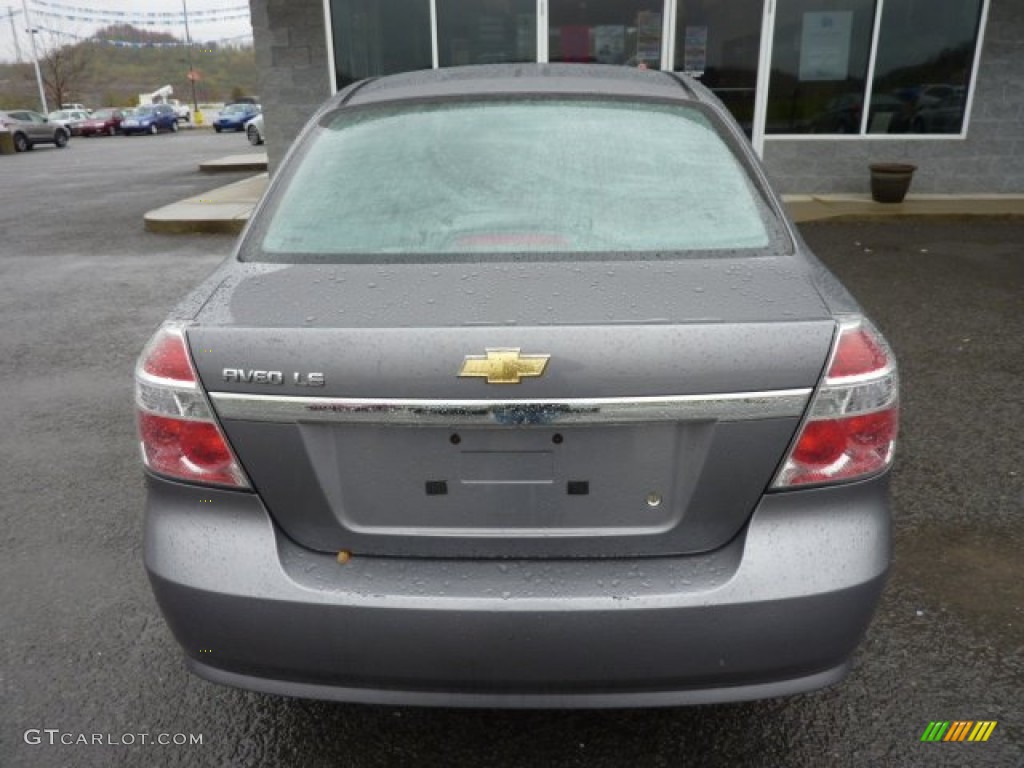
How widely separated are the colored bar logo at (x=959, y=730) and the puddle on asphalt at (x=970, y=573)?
433mm

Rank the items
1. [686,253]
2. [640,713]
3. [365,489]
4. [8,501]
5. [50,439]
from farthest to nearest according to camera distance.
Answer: [50,439]
[8,501]
[640,713]
[686,253]
[365,489]

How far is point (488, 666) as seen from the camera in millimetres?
1776

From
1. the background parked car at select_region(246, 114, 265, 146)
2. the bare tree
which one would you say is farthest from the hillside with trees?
the background parked car at select_region(246, 114, 265, 146)

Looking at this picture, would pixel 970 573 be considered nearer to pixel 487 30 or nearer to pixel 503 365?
pixel 503 365

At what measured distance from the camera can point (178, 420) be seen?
1841 millimetres

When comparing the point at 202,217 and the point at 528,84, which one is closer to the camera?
the point at 528,84

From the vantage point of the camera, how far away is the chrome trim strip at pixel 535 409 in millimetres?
1689

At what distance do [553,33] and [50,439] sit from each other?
31.4 ft

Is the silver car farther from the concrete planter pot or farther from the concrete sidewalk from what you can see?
the concrete planter pot

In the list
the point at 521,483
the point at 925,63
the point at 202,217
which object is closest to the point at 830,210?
the point at 925,63

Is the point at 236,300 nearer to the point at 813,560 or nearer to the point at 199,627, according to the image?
the point at 199,627

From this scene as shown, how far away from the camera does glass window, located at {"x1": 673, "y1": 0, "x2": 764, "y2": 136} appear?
38.2ft

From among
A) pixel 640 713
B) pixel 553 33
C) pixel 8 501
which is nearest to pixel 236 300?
pixel 640 713

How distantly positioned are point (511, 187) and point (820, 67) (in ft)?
36.4
